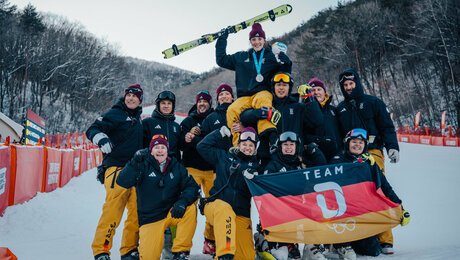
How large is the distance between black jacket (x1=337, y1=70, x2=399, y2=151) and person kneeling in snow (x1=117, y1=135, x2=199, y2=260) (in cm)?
274

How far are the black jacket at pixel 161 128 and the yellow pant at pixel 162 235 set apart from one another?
3.74 feet

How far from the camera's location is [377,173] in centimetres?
387

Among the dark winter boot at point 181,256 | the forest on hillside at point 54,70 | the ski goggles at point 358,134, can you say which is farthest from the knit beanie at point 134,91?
the forest on hillside at point 54,70

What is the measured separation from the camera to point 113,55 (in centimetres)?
4262

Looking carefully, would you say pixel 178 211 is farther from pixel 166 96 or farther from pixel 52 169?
Answer: pixel 52 169

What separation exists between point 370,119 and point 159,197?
3.48 meters

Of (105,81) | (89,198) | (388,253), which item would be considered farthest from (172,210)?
(105,81)

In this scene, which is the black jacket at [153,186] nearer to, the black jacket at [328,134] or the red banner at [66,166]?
the black jacket at [328,134]

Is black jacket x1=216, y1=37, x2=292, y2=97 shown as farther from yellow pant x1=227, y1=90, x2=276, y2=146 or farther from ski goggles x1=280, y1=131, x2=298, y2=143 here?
ski goggles x1=280, y1=131, x2=298, y2=143

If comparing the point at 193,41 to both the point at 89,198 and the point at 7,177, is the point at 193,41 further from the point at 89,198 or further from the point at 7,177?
the point at 89,198

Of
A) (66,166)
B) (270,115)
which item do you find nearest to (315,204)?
(270,115)

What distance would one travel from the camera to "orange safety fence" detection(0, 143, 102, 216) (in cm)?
507

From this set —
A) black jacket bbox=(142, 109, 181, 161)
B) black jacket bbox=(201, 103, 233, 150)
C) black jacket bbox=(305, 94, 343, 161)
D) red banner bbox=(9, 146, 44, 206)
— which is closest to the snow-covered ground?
red banner bbox=(9, 146, 44, 206)

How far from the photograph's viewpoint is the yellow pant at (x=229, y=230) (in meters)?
3.20
